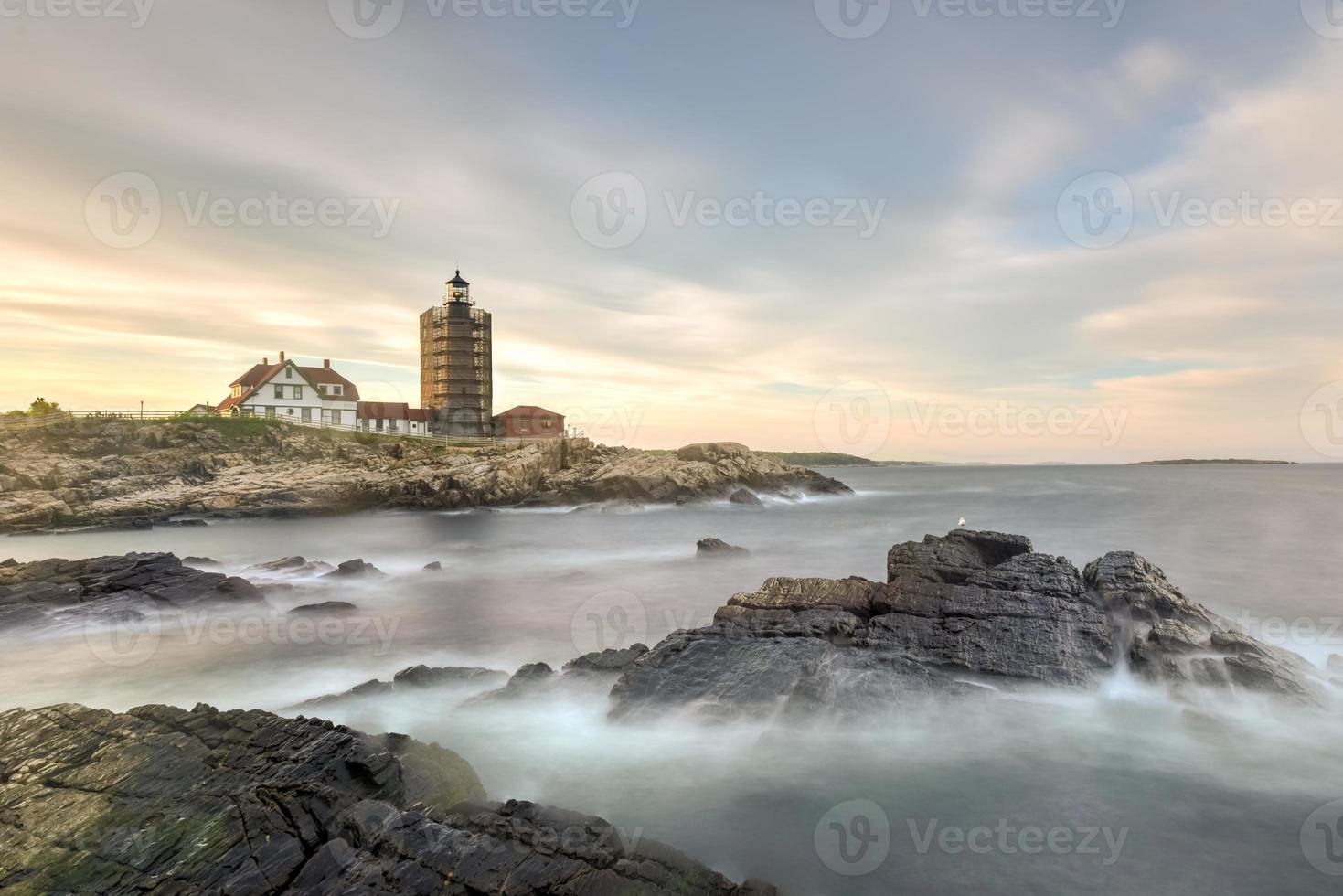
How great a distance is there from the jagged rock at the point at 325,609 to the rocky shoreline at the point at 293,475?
2699cm

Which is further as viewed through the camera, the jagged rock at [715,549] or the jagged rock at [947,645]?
the jagged rock at [715,549]

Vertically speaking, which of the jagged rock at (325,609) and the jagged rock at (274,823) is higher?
the jagged rock at (274,823)

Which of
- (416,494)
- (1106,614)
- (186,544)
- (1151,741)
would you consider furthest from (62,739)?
(416,494)

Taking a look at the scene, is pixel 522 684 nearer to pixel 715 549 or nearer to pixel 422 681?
pixel 422 681

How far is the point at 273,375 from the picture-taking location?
60.2 m

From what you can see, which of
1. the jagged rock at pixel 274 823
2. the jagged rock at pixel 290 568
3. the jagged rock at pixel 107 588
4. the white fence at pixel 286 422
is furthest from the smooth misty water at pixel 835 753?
the white fence at pixel 286 422

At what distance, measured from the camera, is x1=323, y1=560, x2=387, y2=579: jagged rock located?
2083 centimetres

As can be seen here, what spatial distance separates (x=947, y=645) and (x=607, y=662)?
18.0ft

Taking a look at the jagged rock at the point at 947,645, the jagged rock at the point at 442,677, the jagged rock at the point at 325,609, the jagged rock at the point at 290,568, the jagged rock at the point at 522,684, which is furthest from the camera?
the jagged rock at the point at 290,568

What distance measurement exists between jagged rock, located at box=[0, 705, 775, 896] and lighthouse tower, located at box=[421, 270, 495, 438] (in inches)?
2491

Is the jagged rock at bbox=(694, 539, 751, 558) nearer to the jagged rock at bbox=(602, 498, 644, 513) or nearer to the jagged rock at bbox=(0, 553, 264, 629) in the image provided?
the jagged rock at bbox=(0, 553, 264, 629)

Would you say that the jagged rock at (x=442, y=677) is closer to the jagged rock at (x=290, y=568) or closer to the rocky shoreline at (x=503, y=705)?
the rocky shoreline at (x=503, y=705)

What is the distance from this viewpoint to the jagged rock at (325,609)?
606 inches

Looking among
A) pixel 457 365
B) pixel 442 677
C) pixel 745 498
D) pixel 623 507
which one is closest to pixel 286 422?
pixel 457 365
